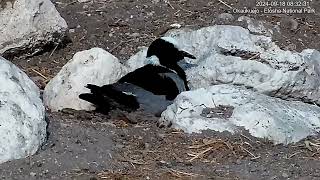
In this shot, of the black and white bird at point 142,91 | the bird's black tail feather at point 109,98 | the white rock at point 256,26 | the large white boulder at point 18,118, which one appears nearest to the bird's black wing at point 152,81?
the black and white bird at point 142,91

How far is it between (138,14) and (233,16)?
952mm

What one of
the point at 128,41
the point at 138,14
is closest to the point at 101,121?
the point at 128,41

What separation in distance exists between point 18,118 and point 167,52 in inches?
95.3

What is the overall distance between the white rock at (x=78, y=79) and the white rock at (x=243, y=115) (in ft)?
2.18

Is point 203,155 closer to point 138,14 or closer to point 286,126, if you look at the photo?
point 286,126

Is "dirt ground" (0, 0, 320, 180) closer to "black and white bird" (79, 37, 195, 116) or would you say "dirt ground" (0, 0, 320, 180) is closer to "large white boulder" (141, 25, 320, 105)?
"black and white bird" (79, 37, 195, 116)

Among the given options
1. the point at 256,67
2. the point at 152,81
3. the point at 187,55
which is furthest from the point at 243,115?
the point at 187,55

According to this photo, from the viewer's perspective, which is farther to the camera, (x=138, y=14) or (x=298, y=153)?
(x=138, y=14)

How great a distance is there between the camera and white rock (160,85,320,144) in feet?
18.9

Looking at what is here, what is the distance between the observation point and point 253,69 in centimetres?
649

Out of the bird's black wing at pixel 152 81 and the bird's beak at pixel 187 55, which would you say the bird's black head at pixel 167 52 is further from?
the bird's black wing at pixel 152 81

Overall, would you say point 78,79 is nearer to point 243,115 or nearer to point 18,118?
point 243,115

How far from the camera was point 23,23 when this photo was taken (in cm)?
752

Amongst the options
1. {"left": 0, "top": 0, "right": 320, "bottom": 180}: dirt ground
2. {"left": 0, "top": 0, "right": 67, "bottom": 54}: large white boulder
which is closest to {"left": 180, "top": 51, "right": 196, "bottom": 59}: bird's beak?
{"left": 0, "top": 0, "right": 320, "bottom": 180}: dirt ground
